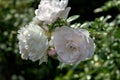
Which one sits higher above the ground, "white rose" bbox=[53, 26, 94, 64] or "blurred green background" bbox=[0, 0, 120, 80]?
"white rose" bbox=[53, 26, 94, 64]

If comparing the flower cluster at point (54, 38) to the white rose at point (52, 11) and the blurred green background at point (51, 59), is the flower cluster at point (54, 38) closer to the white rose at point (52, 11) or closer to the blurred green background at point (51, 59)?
the white rose at point (52, 11)

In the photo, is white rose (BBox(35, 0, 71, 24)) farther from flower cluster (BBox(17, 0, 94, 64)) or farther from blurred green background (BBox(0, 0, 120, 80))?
blurred green background (BBox(0, 0, 120, 80))

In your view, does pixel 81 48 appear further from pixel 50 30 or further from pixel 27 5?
pixel 27 5

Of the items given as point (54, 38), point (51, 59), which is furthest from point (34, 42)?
point (51, 59)

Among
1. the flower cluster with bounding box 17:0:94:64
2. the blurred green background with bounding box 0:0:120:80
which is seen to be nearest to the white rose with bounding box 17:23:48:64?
the flower cluster with bounding box 17:0:94:64

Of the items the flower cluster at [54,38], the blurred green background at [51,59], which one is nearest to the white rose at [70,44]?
the flower cluster at [54,38]

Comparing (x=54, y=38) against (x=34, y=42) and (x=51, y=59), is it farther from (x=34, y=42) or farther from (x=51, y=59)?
(x=51, y=59)
